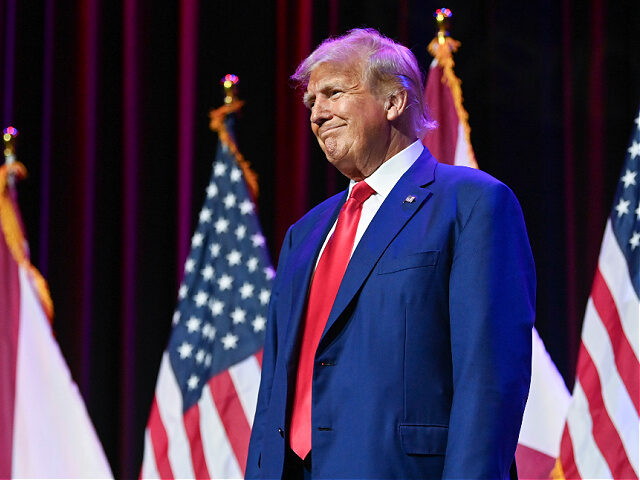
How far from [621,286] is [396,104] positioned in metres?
1.20

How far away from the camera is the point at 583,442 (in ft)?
7.86

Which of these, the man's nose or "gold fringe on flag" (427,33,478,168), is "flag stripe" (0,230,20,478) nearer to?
"gold fringe on flag" (427,33,478,168)

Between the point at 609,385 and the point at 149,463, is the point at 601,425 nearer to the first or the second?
the point at 609,385

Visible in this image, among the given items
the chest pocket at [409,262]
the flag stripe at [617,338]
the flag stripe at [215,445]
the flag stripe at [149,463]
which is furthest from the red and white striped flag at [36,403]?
the chest pocket at [409,262]

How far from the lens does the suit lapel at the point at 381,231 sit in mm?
1369

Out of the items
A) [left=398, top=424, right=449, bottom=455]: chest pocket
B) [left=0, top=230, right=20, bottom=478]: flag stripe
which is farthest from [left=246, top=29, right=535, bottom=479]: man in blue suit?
[left=0, top=230, right=20, bottom=478]: flag stripe

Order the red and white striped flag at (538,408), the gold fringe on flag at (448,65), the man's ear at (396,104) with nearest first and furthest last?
the man's ear at (396,104)
the red and white striped flag at (538,408)
the gold fringe on flag at (448,65)

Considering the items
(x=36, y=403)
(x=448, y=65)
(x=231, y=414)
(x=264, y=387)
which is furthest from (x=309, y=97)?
(x=36, y=403)

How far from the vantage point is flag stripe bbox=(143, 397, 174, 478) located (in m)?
2.85

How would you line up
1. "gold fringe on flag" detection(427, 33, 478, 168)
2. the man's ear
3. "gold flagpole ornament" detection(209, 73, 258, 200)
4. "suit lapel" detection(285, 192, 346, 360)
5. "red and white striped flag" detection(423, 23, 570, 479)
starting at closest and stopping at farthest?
"suit lapel" detection(285, 192, 346, 360) < the man's ear < "red and white striped flag" detection(423, 23, 570, 479) < "gold fringe on flag" detection(427, 33, 478, 168) < "gold flagpole ornament" detection(209, 73, 258, 200)

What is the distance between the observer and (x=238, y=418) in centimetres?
284

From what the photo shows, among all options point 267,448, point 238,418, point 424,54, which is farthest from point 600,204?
point 267,448

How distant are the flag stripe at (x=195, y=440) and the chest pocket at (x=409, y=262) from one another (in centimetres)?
169

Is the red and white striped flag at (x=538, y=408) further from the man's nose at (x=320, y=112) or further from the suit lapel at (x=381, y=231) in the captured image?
the suit lapel at (x=381, y=231)
